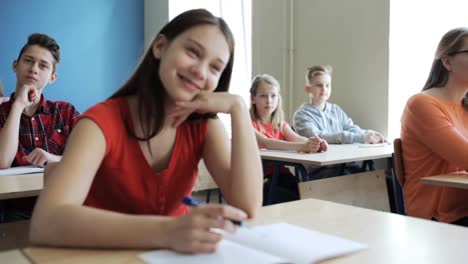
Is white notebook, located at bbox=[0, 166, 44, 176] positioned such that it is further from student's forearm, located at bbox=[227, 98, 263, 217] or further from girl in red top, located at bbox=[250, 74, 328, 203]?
girl in red top, located at bbox=[250, 74, 328, 203]

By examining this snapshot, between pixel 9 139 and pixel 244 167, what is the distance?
1.37 meters

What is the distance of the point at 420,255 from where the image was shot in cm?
80

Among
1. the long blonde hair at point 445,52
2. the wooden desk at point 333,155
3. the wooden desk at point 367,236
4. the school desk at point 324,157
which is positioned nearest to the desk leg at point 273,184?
the school desk at point 324,157

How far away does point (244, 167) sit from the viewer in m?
1.09

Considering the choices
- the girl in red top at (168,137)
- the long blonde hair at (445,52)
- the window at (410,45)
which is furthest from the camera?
the window at (410,45)

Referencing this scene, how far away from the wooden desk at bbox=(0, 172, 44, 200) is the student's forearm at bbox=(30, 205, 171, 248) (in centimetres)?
75

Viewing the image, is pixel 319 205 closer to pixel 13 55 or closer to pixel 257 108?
pixel 257 108

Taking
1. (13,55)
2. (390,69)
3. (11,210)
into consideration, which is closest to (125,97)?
(11,210)

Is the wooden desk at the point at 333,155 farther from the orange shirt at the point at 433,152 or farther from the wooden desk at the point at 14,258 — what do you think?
the wooden desk at the point at 14,258

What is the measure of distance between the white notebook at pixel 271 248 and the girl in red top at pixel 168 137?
140 mm

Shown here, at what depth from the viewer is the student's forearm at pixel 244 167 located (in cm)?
108

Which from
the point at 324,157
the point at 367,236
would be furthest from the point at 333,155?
the point at 367,236

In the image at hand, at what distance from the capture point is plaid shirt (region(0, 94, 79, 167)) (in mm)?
2154

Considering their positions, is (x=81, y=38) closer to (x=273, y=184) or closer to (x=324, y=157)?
(x=273, y=184)
